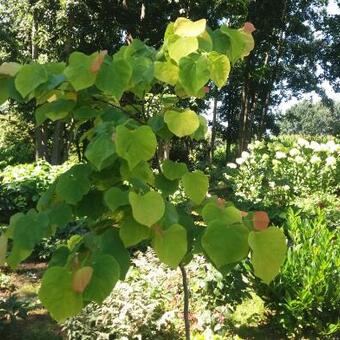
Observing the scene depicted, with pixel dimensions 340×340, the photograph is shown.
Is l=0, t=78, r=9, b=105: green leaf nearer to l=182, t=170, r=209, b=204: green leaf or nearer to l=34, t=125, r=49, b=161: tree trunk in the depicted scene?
l=182, t=170, r=209, b=204: green leaf

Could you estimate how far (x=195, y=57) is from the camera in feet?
3.34

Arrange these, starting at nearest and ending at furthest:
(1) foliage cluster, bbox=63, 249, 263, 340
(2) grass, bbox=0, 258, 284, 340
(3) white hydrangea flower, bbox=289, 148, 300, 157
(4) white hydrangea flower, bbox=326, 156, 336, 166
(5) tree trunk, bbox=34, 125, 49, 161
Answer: (1) foliage cluster, bbox=63, 249, 263, 340 → (2) grass, bbox=0, 258, 284, 340 → (4) white hydrangea flower, bbox=326, 156, 336, 166 → (3) white hydrangea flower, bbox=289, 148, 300, 157 → (5) tree trunk, bbox=34, 125, 49, 161

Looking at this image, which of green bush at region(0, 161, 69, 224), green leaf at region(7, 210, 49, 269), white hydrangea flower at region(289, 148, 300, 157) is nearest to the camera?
green leaf at region(7, 210, 49, 269)

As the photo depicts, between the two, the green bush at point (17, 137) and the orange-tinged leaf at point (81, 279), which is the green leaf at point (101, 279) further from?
the green bush at point (17, 137)

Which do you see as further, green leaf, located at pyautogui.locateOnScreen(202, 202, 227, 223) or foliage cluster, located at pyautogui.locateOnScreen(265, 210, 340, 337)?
foliage cluster, located at pyautogui.locateOnScreen(265, 210, 340, 337)

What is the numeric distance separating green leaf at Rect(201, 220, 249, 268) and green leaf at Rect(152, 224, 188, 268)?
4.5 inches

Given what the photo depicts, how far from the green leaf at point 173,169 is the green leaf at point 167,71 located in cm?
30

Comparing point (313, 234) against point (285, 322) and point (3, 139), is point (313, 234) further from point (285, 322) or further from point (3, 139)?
point (3, 139)

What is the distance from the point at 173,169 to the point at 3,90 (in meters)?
0.52

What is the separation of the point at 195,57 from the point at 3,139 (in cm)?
2416

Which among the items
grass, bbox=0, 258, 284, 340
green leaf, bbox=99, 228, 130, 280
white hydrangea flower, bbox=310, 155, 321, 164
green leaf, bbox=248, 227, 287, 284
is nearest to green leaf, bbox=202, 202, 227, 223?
green leaf, bbox=248, 227, 287, 284

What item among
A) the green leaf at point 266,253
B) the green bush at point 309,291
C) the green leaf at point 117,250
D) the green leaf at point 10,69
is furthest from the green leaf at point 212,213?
the green bush at point 309,291

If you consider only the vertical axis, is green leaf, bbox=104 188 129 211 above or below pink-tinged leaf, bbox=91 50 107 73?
below

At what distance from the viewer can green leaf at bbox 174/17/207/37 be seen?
1.02 meters
